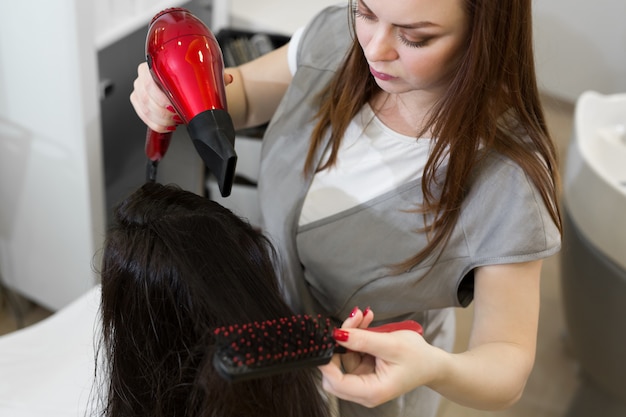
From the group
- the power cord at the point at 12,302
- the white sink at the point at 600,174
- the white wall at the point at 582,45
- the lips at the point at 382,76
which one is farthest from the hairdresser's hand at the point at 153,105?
the white wall at the point at 582,45

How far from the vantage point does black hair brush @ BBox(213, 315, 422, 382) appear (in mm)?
657

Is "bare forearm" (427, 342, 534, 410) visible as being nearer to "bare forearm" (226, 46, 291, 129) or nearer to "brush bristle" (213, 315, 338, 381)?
"brush bristle" (213, 315, 338, 381)

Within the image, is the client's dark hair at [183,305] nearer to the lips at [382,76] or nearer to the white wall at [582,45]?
the lips at [382,76]

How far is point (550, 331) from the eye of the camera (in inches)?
85.4

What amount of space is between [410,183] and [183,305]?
12.8 inches

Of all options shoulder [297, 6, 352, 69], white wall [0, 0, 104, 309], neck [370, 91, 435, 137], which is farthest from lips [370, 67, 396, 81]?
white wall [0, 0, 104, 309]

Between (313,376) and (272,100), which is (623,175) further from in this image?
(313,376)

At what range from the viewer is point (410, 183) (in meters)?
0.97

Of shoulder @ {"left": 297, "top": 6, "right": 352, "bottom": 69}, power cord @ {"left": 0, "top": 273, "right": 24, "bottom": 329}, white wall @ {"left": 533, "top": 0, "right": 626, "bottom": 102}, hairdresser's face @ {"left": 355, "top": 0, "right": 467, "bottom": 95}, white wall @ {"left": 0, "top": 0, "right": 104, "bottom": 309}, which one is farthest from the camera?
white wall @ {"left": 533, "top": 0, "right": 626, "bottom": 102}

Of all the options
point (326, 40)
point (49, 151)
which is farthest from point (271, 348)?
point (49, 151)

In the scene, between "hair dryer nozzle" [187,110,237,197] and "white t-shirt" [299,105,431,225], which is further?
"white t-shirt" [299,105,431,225]

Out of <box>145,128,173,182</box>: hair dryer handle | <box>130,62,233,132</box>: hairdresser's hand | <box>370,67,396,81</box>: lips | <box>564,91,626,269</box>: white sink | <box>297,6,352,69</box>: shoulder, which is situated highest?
<box>370,67,396,81</box>: lips

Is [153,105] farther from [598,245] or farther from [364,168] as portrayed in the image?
[598,245]

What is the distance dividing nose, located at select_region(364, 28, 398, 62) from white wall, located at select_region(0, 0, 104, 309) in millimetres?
687
